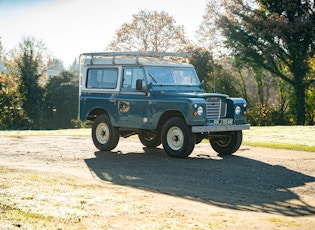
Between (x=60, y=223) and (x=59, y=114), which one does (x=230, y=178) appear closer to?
(x=60, y=223)

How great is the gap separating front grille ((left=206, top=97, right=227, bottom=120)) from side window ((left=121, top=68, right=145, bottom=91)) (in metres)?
1.85

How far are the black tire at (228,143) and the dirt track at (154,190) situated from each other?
25cm

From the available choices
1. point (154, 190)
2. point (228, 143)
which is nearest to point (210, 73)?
point (228, 143)

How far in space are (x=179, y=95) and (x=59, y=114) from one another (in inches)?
1491

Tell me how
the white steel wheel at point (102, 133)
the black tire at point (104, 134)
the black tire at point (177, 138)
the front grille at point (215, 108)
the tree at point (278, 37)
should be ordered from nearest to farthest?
the black tire at point (177, 138) < the front grille at point (215, 108) < the black tire at point (104, 134) < the white steel wheel at point (102, 133) < the tree at point (278, 37)

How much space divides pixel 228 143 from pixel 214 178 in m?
3.96

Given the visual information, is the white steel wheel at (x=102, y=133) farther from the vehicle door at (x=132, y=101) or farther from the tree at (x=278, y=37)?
the tree at (x=278, y=37)

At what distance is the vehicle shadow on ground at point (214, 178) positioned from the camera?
8172 mm

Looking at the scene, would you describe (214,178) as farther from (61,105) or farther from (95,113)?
(61,105)

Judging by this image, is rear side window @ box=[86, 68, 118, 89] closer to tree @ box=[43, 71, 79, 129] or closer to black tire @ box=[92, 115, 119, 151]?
black tire @ box=[92, 115, 119, 151]

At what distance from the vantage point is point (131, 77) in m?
14.1

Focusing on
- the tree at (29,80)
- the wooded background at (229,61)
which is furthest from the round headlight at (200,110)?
the tree at (29,80)

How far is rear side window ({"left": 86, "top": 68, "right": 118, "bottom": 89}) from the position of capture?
47.6 feet

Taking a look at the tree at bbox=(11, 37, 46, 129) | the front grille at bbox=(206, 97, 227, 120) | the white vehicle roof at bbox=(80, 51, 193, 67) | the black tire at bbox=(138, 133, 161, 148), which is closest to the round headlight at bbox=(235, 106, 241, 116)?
the front grille at bbox=(206, 97, 227, 120)
